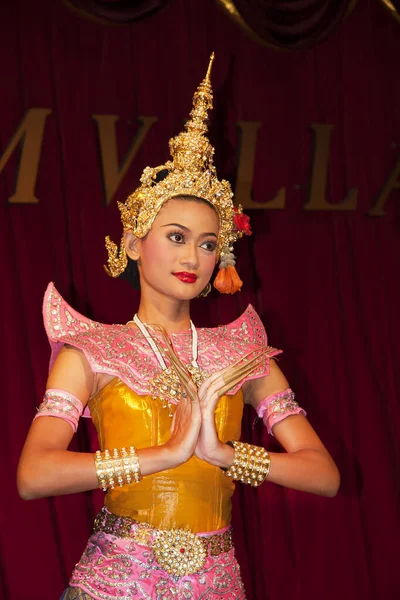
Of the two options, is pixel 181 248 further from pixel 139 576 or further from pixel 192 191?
pixel 139 576

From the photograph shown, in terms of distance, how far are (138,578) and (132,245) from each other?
2.74ft

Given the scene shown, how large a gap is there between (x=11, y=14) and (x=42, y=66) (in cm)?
21

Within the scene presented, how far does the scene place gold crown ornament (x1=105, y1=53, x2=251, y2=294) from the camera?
222 cm

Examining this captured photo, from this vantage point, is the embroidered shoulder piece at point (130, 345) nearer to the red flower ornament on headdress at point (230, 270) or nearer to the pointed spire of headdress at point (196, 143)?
the red flower ornament on headdress at point (230, 270)

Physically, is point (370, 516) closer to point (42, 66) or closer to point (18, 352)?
point (18, 352)

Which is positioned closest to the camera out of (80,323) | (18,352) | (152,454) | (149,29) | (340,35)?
(152,454)

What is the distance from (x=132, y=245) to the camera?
2.30 m

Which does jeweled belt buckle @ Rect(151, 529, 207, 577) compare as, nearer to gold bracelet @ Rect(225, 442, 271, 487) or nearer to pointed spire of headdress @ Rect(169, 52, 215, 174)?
gold bracelet @ Rect(225, 442, 271, 487)

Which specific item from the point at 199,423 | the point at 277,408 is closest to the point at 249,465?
the point at 199,423

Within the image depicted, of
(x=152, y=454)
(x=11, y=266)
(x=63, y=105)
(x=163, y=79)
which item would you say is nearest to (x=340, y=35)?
(x=163, y=79)

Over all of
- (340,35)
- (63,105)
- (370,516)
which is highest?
(340,35)

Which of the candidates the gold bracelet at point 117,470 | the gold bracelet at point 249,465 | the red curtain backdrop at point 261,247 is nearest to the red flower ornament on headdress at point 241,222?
the gold bracelet at point 249,465

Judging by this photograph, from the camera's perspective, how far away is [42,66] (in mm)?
3074

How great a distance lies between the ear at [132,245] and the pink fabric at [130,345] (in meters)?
0.20
